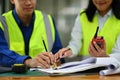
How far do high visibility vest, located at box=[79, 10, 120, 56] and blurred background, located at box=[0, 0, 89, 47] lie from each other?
2.74 ft

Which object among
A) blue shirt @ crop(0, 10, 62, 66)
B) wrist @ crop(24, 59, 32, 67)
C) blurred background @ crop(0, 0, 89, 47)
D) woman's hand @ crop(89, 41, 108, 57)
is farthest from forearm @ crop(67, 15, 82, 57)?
blurred background @ crop(0, 0, 89, 47)

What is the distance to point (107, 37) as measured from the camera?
6.44ft

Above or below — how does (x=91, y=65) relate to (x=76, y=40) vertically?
above

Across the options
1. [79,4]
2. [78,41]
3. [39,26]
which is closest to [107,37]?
[78,41]

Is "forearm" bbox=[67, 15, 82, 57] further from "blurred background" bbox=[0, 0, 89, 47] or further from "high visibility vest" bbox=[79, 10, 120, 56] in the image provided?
"blurred background" bbox=[0, 0, 89, 47]

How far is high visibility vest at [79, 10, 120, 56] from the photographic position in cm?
195

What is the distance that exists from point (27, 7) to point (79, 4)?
1.15m

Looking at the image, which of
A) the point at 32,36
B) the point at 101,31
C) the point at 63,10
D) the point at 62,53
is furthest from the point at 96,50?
the point at 63,10

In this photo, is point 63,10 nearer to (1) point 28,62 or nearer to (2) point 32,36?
(2) point 32,36

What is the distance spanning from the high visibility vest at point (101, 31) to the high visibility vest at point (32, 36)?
249 mm

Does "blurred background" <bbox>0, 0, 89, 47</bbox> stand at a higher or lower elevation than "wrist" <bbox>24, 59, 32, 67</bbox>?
lower

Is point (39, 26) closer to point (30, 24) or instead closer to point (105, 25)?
point (30, 24)

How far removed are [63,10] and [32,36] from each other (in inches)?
44.9

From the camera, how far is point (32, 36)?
A: 1885 mm
